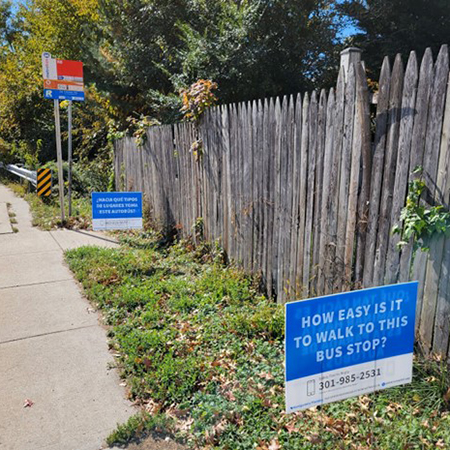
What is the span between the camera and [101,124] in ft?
45.8

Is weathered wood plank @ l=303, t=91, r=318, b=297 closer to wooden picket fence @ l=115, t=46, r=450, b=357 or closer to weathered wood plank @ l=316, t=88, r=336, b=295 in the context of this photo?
wooden picket fence @ l=115, t=46, r=450, b=357

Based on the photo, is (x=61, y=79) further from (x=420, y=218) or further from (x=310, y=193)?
(x=420, y=218)

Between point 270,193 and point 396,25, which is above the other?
point 396,25

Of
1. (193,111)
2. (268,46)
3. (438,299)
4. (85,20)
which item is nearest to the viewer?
(438,299)

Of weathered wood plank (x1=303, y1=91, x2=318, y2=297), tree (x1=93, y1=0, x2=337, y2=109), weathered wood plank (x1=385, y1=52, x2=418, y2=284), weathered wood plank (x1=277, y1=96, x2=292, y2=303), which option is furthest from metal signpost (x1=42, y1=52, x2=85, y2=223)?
weathered wood plank (x1=385, y1=52, x2=418, y2=284)

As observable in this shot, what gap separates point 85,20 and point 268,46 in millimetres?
12813

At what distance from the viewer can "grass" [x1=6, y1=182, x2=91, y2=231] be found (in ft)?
30.0

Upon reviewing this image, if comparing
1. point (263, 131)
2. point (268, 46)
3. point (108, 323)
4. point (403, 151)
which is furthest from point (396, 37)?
point (108, 323)

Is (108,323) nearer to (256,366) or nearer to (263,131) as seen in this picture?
(256,366)

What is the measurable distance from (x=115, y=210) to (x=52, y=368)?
3.57 m

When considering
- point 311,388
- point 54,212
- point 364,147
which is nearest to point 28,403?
point 311,388

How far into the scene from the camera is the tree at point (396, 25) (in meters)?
10.7

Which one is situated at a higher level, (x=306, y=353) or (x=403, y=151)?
(x=403, y=151)

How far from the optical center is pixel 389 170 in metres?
3.14
